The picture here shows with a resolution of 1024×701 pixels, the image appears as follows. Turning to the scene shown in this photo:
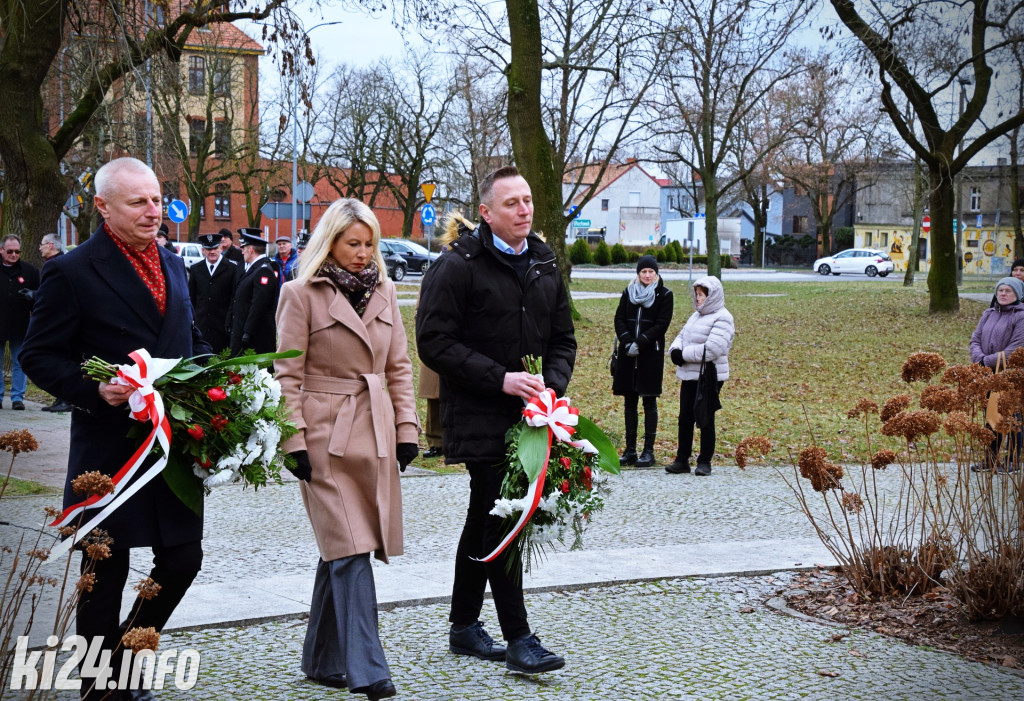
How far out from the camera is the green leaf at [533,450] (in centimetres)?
460

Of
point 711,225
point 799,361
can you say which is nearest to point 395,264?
point 711,225

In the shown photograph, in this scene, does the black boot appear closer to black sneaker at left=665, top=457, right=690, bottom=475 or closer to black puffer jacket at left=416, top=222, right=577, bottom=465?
black sneaker at left=665, top=457, right=690, bottom=475

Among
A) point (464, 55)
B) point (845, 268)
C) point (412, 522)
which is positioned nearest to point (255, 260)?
point (412, 522)

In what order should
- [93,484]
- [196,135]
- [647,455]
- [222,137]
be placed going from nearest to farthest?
[93,484], [647,455], [196,135], [222,137]

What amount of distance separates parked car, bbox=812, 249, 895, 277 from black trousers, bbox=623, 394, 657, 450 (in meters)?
51.7

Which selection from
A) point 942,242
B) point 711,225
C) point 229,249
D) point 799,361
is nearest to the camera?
point 229,249

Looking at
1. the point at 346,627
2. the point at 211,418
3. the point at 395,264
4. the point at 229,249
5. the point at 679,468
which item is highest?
the point at 395,264

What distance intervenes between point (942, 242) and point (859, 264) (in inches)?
1400

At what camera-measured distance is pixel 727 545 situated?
738 centimetres

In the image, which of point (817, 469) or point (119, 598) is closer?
point (119, 598)

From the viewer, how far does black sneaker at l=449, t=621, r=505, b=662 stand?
496 centimetres

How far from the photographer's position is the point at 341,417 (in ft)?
14.4

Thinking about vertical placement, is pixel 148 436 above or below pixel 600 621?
above

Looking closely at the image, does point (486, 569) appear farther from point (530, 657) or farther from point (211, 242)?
point (211, 242)
